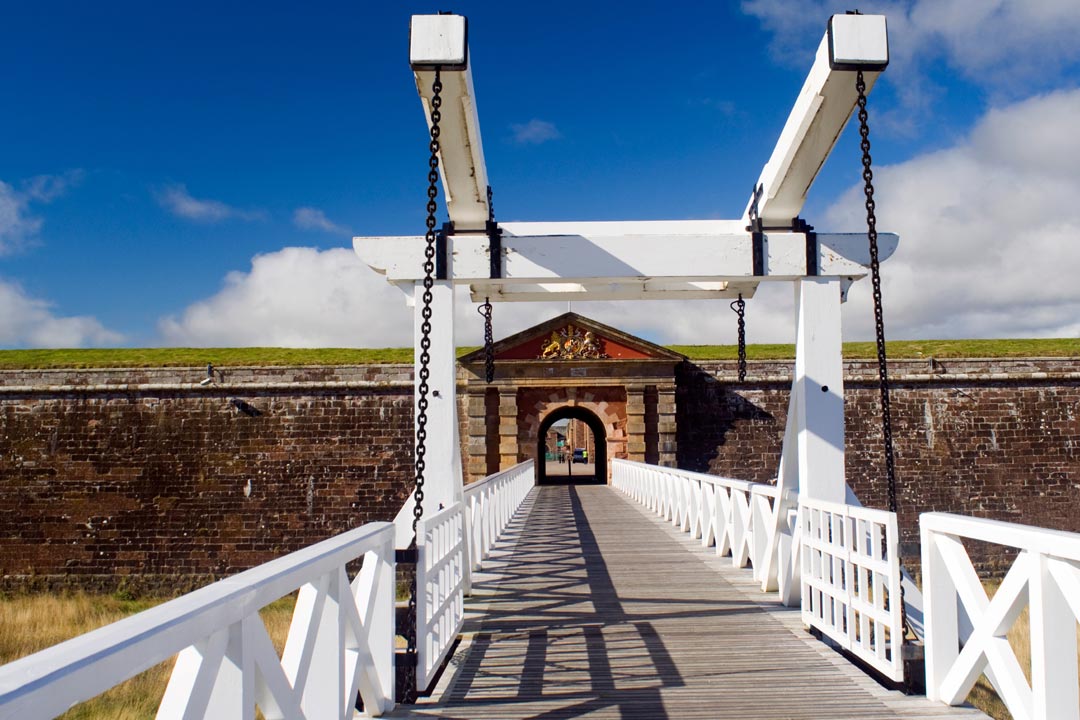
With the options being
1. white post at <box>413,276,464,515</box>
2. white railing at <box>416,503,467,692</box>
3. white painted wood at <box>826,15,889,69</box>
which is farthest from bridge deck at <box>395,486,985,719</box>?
white painted wood at <box>826,15,889,69</box>

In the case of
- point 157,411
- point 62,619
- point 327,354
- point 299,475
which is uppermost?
point 327,354

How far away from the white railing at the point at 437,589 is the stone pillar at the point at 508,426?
13.5 m

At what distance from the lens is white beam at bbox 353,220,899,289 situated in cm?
506

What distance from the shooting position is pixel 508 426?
18281 millimetres

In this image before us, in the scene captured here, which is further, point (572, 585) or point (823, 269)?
point (572, 585)

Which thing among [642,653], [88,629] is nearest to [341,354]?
[88,629]

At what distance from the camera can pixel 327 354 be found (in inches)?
810

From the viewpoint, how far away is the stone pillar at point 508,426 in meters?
18.3

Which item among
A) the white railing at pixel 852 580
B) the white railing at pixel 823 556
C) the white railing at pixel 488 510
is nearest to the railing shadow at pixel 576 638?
the white railing at pixel 488 510

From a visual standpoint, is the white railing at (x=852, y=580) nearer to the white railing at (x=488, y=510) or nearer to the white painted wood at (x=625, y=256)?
the white painted wood at (x=625, y=256)

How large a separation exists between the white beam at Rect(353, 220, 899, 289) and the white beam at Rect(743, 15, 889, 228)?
0.24 metres

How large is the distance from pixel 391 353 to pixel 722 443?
864 cm

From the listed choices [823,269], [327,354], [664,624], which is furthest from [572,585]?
[327,354]

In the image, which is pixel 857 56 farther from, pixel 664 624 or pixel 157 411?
pixel 157 411
